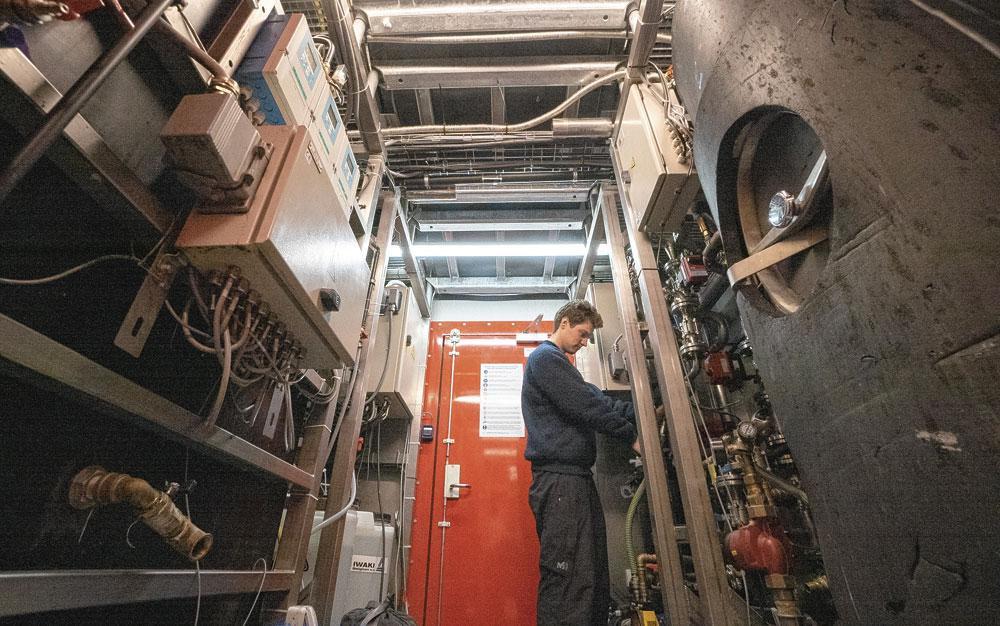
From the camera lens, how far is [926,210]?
1.85ft

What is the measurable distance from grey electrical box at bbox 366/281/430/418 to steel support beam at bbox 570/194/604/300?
1.37 metres

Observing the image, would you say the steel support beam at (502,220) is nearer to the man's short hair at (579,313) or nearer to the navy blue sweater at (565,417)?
the man's short hair at (579,313)

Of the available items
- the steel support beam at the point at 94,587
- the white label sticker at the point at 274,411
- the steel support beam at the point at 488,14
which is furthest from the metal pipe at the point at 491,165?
the steel support beam at the point at 94,587

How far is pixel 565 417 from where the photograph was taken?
215cm

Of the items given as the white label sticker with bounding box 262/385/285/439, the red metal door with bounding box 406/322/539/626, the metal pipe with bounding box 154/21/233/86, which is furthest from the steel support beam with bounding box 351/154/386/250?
the red metal door with bounding box 406/322/539/626

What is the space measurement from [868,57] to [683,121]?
3.90 ft

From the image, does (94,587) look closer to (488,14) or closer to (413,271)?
(488,14)

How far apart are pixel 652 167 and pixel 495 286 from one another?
2255 millimetres

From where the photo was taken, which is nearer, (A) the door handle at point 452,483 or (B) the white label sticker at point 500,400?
(A) the door handle at point 452,483

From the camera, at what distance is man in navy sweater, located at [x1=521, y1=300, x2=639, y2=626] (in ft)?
5.80

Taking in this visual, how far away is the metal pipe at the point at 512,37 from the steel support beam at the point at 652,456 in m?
1.04

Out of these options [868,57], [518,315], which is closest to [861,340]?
Result: [868,57]

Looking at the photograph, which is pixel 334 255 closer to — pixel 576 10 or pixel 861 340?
pixel 861 340

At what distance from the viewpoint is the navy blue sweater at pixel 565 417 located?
204cm
